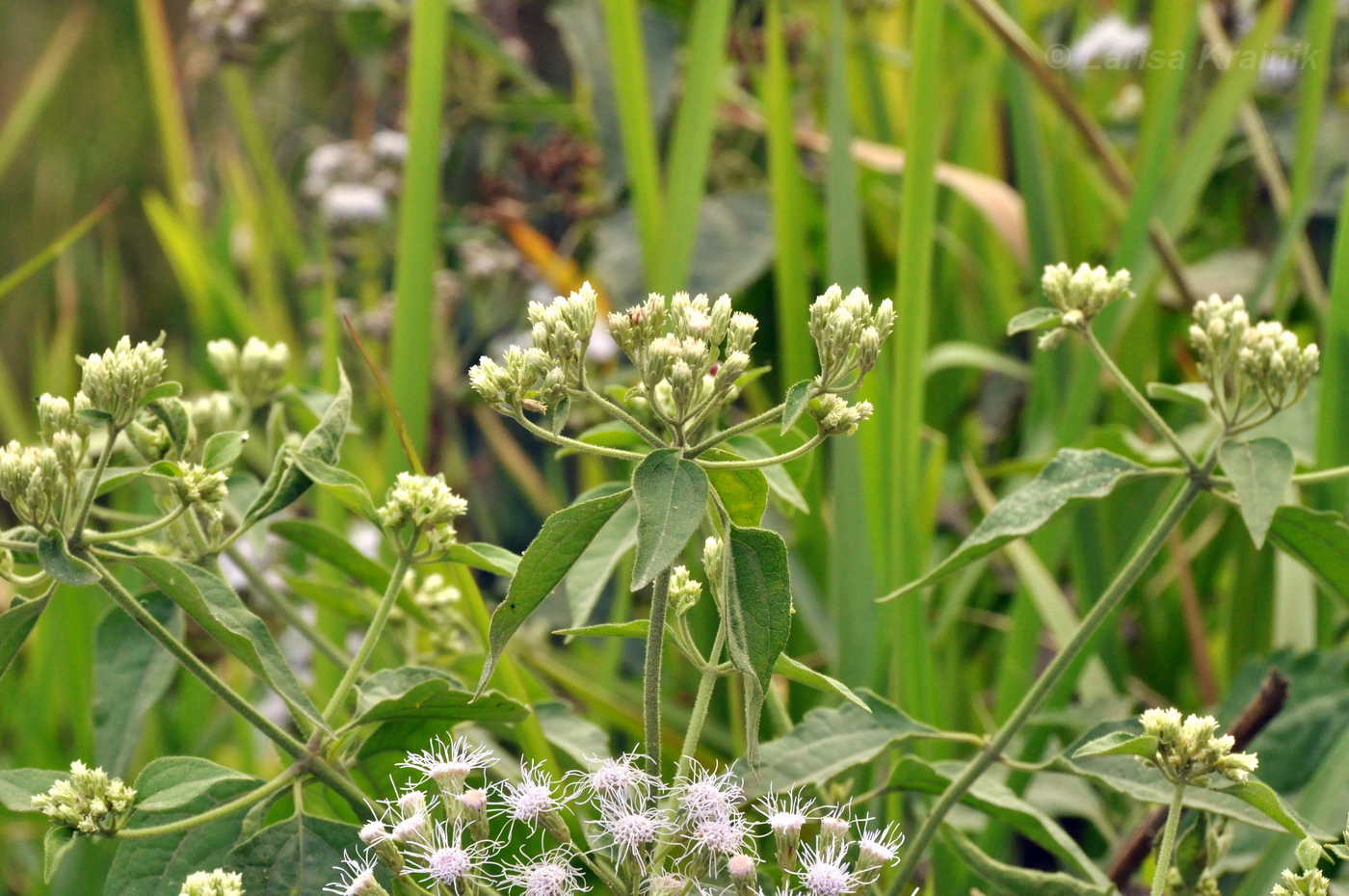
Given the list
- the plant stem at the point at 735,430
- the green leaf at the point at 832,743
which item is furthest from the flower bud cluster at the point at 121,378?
the green leaf at the point at 832,743

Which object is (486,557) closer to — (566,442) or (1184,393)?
(566,442)

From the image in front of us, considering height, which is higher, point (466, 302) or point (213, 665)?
point (466, 302)

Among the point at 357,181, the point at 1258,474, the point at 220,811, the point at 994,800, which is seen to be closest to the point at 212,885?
the point at 220,811

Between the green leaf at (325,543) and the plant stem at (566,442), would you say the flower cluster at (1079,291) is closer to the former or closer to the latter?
the plant stem at (566,442)

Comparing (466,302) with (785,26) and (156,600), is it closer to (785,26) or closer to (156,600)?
(785,26)

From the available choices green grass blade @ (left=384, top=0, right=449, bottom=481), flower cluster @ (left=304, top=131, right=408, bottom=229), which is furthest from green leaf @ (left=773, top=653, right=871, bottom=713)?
flower cluster @ (left=304, top=131, right=408, bottom=229)

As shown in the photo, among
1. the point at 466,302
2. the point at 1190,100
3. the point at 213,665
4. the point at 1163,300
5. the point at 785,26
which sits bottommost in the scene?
the point at 213,665

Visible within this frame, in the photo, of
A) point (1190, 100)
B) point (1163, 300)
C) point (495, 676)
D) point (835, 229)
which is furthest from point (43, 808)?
point (1190, 100)
